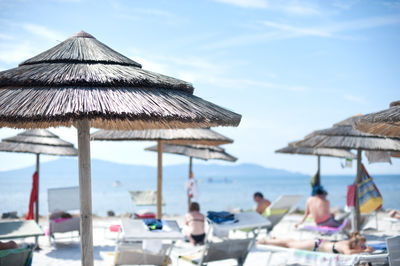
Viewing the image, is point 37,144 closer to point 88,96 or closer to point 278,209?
point 278,209

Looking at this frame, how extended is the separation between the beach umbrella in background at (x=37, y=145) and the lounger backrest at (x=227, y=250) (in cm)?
378

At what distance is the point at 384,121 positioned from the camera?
471 cm

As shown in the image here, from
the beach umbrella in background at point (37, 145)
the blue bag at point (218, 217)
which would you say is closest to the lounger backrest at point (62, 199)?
the beach umbrella in background at point (37, 145)

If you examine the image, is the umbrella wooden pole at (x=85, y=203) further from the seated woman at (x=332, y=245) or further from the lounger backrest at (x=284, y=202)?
the lounger backrest at (x=284, y=202)

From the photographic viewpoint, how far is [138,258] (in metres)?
5.21

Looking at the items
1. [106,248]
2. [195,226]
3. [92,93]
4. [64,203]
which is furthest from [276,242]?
[64,203]

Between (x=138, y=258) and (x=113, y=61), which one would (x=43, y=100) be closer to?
(x=113, y=61)

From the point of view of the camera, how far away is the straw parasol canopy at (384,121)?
4617 mm

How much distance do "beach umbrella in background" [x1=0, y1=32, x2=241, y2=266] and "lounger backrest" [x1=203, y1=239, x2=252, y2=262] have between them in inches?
65.3

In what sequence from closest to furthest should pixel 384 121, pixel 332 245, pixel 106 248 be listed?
pixel 384 121 < pixel 332 245 < pixel 106 248

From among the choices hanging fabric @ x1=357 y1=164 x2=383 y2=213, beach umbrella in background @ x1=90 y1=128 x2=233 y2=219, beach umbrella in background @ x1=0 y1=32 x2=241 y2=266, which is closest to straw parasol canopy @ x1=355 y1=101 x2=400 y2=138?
beach umbrella in background @ x1=0 y1=32 x2=241 y2=266

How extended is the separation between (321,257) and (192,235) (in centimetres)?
237

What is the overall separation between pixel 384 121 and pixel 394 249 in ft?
4.19

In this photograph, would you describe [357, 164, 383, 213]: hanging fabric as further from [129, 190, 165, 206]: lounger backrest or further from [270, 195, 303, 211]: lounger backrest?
[129, 190, 165, 206]: lounger backrest
